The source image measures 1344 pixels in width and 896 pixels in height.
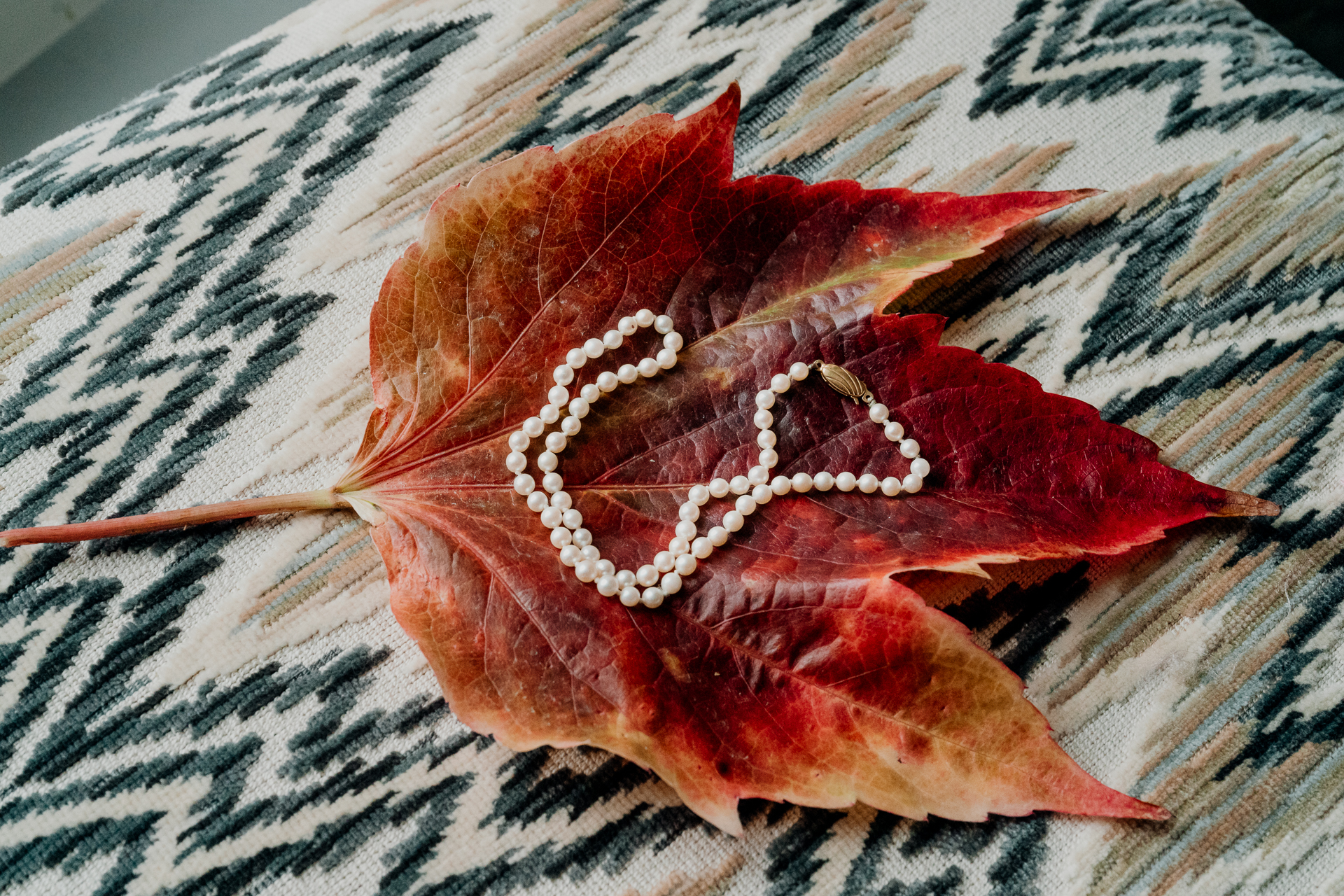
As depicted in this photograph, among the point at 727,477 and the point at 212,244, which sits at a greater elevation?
the point at 212,244

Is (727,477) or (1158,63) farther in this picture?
(1158,63)

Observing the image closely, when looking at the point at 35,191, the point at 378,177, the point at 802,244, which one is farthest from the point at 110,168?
the point at 802,244

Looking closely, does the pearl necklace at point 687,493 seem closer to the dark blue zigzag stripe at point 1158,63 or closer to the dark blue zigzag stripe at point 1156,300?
the dark blue zigzag stripe at point 1156,300

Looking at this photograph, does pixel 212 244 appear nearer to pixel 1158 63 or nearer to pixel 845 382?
pixel 845 382

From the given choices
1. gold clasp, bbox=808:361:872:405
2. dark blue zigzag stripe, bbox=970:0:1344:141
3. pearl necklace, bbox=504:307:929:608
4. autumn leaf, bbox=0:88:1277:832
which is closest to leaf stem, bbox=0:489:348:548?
autumn leaf, bbox=0:88:1277:832

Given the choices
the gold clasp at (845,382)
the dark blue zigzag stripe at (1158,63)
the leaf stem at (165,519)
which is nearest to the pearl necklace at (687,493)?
the gold clasp at (845,382)

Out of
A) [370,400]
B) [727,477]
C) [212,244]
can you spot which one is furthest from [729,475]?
[212,244]

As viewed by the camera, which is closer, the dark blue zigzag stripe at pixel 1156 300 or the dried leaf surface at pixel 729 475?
the dried leaf surface at pixel 729 475
